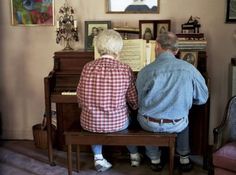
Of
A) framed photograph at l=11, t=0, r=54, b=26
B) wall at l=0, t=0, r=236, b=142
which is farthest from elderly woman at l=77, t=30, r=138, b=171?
framed photograph at l=11, t=0, r=54, b=26

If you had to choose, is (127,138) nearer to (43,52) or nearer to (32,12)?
(43,52)

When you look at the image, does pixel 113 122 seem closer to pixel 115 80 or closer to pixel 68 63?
pixel 115 80

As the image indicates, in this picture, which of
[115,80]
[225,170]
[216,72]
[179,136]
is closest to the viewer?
[225,170]

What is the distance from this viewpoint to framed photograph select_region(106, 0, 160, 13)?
3777 millimetres

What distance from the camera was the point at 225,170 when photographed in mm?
2666

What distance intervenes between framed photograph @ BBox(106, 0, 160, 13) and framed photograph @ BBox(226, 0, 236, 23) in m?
0.66

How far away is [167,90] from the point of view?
284 centimetres

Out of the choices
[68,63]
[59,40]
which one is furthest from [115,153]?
[59,40]

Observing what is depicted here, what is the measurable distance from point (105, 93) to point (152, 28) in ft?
3.62

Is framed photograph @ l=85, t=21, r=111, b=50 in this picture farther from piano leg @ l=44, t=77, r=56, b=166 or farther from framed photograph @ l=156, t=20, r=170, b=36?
piano leg @ l=44, t=77, r=56, b=166

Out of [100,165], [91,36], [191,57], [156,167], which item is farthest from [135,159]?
[91,36]

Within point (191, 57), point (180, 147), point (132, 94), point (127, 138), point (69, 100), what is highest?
point (191, 57)

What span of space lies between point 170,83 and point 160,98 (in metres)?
0.13

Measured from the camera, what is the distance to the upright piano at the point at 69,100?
3.40 m
